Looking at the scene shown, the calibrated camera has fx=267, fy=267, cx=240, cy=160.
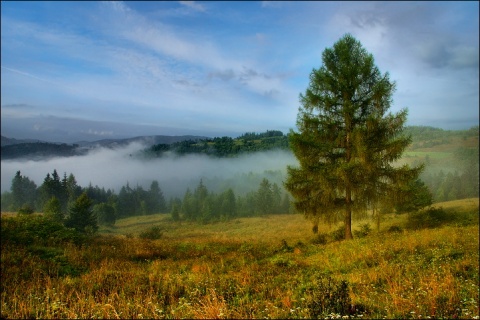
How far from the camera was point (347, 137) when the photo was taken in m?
15.7

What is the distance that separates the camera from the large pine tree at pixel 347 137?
49.2 ft

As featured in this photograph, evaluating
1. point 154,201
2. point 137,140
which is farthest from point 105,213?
point 137,140

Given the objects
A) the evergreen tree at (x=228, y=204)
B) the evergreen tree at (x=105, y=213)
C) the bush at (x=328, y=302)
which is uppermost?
the bush at (x=328, y=302)

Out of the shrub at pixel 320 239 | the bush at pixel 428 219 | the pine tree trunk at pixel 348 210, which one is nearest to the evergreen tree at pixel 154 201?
the shrub at pixel 320 239

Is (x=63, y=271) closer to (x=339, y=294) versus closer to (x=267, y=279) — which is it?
(x=267, y=279)

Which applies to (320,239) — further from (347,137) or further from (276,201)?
(276,201)

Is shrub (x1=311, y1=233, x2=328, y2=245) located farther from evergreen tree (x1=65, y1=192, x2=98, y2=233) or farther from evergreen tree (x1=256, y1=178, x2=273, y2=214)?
evergreen tree (x1=256, y1=178, x2=273, y2=214)

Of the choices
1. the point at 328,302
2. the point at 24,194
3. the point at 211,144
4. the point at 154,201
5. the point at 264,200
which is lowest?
the point at 264,200

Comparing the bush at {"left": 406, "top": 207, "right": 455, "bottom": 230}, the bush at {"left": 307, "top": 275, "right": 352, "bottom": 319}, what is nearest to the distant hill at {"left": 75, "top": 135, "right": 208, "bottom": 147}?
the bush at {"left": 406, "top": 207, "right": 455, "bottom": 230}

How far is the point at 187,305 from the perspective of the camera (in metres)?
5.21

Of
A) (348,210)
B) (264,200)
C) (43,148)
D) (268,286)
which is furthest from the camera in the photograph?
(264,200)

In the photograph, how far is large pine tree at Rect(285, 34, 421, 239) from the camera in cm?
1498

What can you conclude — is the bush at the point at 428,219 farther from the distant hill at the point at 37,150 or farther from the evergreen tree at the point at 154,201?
the evergreen tree at the point at 154,201

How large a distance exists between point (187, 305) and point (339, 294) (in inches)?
125
